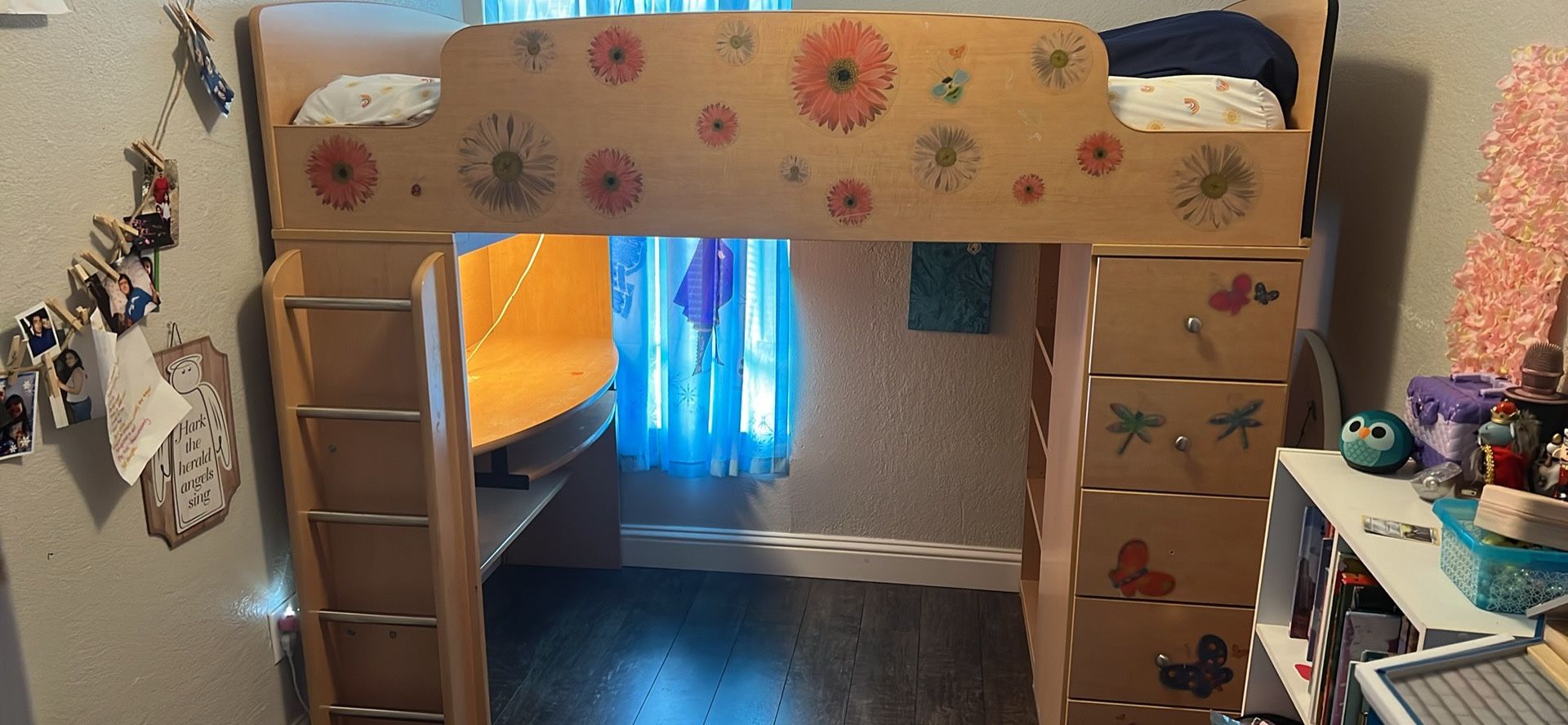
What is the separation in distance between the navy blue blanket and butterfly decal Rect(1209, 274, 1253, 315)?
325 mm

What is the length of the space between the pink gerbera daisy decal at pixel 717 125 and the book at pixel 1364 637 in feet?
3.94

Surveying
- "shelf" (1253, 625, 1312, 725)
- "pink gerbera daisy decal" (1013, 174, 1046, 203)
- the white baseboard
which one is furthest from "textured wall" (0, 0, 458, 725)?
"shelf" (1253, 625, 1312, 725)

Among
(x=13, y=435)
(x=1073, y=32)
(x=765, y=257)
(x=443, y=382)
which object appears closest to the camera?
(x=13, y=435)

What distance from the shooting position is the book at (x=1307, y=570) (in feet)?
4.71

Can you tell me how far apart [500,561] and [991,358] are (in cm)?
159

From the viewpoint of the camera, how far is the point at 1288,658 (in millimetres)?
1456

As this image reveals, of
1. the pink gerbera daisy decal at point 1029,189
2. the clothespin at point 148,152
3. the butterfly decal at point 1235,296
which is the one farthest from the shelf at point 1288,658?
the clothespin at point 148,152

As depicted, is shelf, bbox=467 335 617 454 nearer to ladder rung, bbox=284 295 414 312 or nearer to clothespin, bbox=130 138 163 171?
ladder rung, bbox=284 295 414 312

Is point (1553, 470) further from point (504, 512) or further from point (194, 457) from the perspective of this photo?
point (504, 512)

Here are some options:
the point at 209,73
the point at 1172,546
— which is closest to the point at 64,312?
the point at 209,73

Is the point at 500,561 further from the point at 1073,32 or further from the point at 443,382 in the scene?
the point at 1073,32

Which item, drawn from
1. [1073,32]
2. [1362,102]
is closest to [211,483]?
[1073,32]

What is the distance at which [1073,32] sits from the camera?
1.77m

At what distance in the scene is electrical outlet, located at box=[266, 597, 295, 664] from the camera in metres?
2.11
